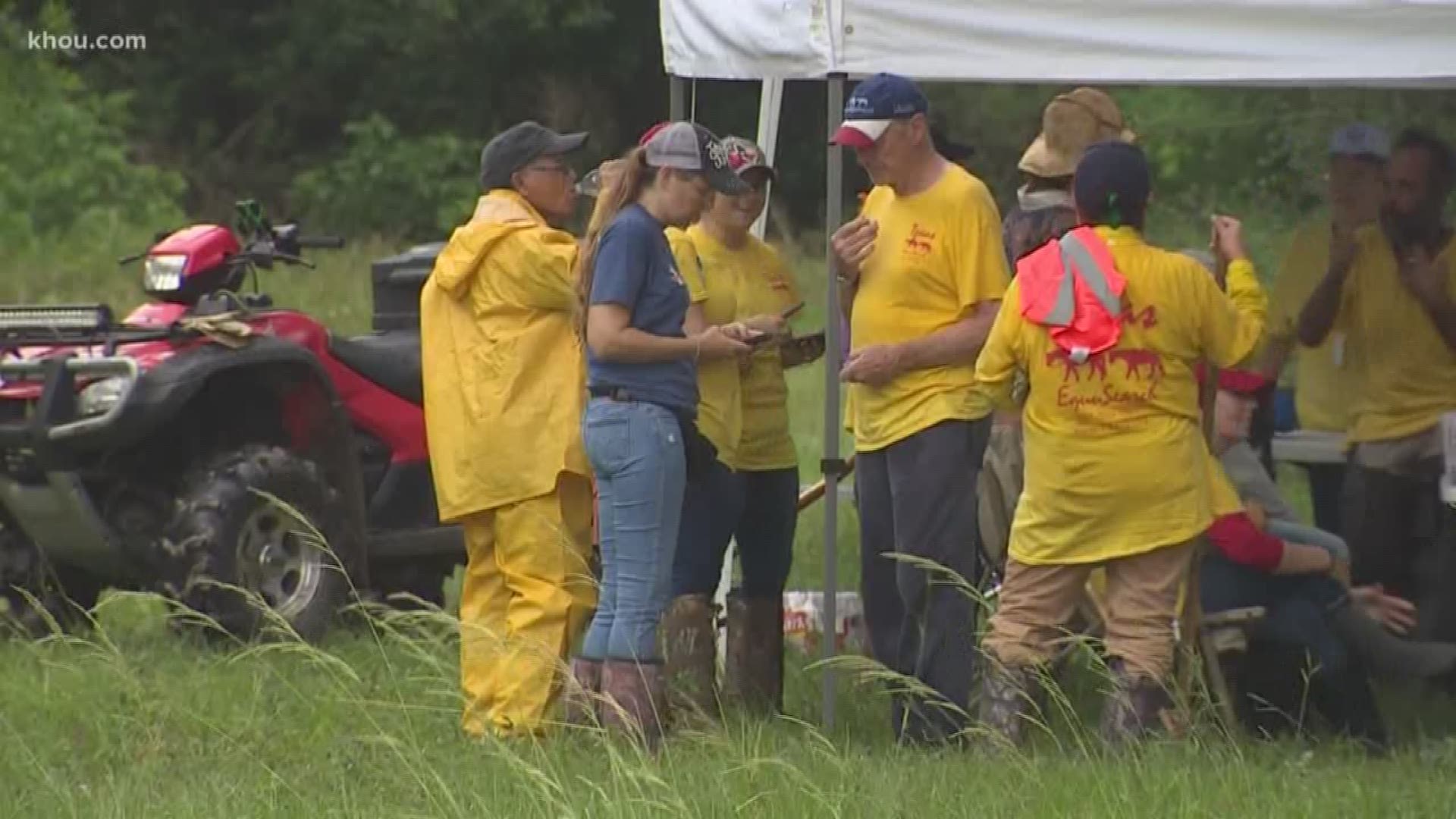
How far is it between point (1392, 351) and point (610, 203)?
9.04 feet

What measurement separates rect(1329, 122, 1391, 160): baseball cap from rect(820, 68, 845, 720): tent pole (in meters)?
1.97

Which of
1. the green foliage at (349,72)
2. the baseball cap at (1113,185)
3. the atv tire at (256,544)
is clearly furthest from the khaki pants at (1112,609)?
the green foliage at (349,72)

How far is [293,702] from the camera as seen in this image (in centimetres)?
831

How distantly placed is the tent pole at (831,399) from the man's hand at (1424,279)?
79.6 inches

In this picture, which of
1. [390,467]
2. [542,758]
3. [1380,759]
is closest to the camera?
[542,758]

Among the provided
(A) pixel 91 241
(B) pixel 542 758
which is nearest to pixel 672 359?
(B) pixel 542 758

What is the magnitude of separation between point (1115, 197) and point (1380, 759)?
156cm

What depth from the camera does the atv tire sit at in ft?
30.8

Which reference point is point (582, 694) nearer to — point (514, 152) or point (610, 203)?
point (610, 203)

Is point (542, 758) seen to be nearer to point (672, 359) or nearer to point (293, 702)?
point (672, 359)

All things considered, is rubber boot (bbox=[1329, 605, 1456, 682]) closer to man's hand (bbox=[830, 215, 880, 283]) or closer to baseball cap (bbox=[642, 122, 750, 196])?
man's hand (bbox=[830, 215, 880, 283])

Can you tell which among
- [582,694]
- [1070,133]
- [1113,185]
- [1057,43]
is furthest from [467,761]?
[1070,133]

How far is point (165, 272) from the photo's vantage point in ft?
32.7

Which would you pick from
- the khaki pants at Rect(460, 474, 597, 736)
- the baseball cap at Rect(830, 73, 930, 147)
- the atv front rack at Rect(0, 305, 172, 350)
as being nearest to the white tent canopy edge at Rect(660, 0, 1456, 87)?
the baseball cap at Rect(830, 73, 930, 147)
